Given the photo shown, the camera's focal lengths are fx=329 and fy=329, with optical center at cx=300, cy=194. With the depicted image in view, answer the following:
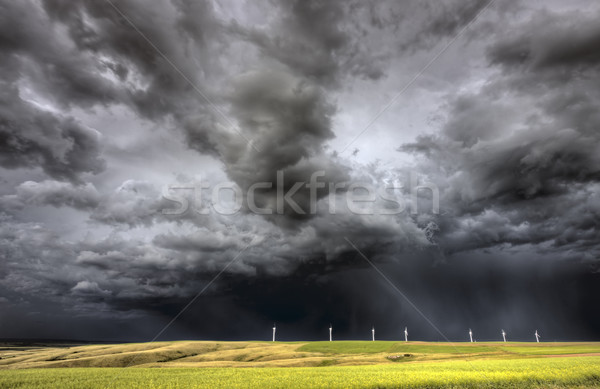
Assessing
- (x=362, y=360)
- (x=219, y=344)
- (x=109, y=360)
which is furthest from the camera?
(x=219, y=344)

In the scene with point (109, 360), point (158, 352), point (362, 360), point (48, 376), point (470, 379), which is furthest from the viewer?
point (158, 352)

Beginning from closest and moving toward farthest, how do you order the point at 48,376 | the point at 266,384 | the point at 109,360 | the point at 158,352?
the point at 266,384
the point at 48,376
the point at 109,360
the point at 158,352

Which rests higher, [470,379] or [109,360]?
[470,379]

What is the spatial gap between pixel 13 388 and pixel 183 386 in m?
20.3

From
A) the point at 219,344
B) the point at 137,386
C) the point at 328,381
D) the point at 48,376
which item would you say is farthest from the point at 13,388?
the point at 219,344

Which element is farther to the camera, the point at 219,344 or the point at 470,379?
the point at 219,344

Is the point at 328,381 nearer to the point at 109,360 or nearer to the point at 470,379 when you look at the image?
the point at 470,379

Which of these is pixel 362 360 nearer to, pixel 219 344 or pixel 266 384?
pixel 266 384

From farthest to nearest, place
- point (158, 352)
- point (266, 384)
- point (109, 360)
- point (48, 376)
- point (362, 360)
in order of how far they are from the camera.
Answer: point (158, 352), point (109, 360), point (362, 360), point (48, 376), point (266, 384)

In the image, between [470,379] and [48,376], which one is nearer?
[470,379]

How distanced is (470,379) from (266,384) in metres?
23.9

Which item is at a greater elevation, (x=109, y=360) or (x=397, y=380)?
(x=397, y=380)

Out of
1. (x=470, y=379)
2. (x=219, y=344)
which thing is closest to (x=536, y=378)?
(x=470, y=379)

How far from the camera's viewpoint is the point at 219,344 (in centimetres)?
13338
